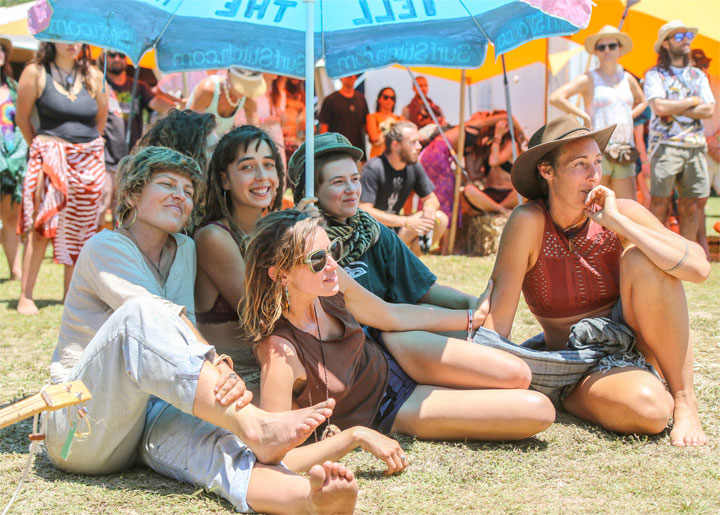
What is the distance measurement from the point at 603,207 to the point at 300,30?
1.72 meters

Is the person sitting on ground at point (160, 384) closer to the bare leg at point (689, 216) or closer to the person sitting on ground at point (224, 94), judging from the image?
the person sitting on ground at point (224, 94)

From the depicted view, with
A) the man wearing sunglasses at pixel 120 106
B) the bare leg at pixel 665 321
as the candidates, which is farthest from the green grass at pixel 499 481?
the man wearing sunglasses at pixel 120 106

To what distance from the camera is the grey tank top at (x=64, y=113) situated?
570cm

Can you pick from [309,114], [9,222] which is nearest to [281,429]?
[309,114]

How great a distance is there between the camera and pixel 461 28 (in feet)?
12.3

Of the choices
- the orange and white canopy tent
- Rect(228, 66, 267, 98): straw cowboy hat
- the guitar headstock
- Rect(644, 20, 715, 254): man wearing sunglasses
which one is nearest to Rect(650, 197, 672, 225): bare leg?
Rect(644, 20, 715, 254): man wearing sunglasses

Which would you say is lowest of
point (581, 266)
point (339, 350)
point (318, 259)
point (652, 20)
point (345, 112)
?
point (339, 350)

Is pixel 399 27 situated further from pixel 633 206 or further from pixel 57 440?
pixel 57 440

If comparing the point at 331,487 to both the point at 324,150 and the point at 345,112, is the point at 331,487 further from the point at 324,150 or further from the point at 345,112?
the point at 345,112

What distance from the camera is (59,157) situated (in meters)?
5.66

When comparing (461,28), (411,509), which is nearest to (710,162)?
(461,28)

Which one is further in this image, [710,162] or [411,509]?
[710,162]

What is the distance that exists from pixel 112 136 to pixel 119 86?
148 cm

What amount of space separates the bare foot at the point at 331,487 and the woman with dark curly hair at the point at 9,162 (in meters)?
5.78
